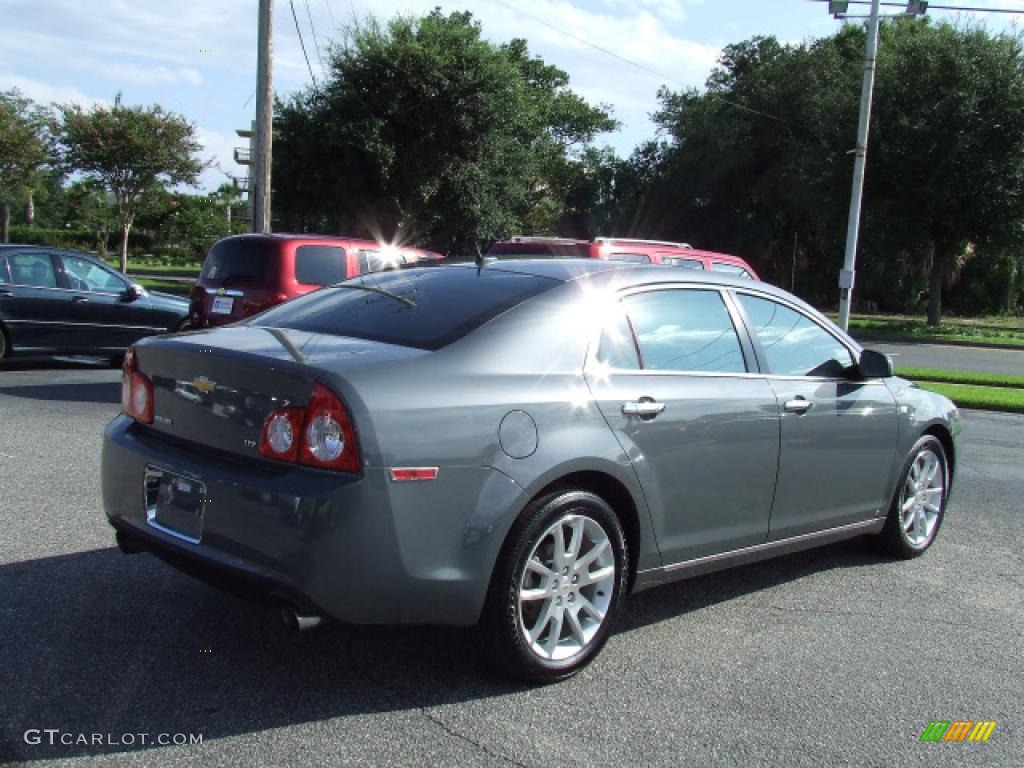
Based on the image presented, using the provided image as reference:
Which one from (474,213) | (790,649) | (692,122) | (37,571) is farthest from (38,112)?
(790,649)

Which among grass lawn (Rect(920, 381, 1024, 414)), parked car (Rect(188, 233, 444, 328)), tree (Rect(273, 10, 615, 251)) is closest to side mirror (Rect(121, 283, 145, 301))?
parked car (Rect(188, 233, 444, 328))

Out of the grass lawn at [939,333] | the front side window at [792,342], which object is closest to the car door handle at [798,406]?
the front side window at [792,342]

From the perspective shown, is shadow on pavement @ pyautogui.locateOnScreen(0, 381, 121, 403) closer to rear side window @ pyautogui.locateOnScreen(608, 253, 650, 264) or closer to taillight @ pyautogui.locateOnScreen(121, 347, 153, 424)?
rear side window @ pyautogui.locateOnScreen(608, 253, 650, 264)

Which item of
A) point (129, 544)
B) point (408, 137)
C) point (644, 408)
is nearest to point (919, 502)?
point (644, 408)

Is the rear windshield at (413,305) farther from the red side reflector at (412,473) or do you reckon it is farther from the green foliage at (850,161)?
the green foliage at (850,161)

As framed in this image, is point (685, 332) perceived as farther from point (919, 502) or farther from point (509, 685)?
point (919, 502)

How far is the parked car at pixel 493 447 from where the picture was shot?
3.24 meters

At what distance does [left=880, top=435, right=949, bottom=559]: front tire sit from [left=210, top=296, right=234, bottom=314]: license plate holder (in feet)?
22.5

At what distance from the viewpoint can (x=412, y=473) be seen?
3.25m

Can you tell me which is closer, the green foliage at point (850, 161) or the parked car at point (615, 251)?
the parked car at point (615, 251)

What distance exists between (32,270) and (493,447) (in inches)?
418

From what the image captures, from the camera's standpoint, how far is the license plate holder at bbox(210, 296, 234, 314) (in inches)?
392

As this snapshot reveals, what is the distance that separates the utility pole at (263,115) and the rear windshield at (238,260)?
642cm

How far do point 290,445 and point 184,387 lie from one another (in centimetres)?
68
